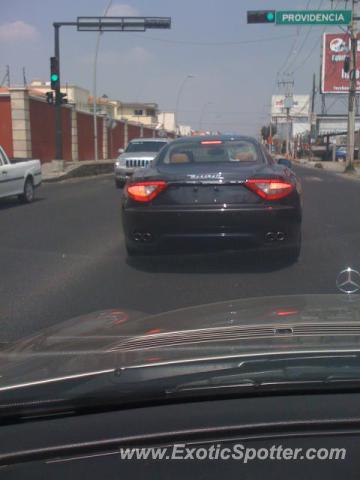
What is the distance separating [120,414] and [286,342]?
0.65 meters

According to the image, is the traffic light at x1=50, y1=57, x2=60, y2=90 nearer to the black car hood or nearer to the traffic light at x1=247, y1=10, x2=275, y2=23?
the traffic light at x1=247, y1=10, x2=275, y2=23

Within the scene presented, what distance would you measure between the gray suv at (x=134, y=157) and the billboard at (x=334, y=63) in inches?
1740

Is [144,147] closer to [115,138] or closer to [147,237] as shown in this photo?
[147,237]

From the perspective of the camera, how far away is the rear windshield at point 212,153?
22.8 ft

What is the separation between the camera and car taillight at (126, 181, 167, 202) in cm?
629

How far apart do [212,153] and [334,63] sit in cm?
5858

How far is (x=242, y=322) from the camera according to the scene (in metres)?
2.68

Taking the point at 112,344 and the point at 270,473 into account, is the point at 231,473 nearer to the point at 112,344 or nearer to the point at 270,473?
the point at 270,473

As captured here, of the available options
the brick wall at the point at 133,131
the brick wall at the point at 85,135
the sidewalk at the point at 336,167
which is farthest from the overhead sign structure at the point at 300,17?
the brick wall at the point at 133,131

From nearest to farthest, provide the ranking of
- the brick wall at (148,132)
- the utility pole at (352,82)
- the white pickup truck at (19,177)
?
the white pickup truck at (19,177)
the utility pole at (352,82)
the brick wall at (148,132)

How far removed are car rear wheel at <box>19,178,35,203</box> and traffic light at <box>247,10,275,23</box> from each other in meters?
12.6

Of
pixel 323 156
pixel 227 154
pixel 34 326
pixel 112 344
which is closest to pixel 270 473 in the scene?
pixel 112 344

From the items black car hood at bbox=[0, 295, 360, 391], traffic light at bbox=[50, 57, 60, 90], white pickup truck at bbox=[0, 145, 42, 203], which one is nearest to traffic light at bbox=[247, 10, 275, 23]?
traffic light at bbox=[50, 57, 60, 90]

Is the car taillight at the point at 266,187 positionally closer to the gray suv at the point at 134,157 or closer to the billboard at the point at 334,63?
the gray suv at the point at 134,157
